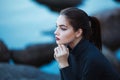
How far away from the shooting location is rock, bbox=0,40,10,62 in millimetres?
5355

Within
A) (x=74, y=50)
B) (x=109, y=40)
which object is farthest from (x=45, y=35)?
(x=74, y=50)

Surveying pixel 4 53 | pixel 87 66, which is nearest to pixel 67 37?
pixel 87 66

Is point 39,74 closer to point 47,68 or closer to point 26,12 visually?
point 47,68

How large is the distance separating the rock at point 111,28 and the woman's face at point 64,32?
3.43 meters

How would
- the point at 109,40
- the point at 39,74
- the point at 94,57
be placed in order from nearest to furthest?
the point at 94,57
the point at 39,74
the point at 109,40

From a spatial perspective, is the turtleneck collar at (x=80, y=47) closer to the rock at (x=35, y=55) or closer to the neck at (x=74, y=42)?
the neck at (x=74, y=42)

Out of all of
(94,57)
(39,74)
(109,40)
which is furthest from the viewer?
(109,40)

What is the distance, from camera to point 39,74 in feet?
17.1

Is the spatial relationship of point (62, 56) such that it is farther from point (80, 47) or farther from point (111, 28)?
point (111, 28)

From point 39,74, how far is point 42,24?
705 mm

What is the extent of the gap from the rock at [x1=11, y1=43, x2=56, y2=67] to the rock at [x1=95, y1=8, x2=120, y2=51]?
2.64 ft

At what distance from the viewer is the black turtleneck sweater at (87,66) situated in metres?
2.08

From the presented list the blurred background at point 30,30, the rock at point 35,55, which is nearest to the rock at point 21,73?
the blurred background at point 30,30

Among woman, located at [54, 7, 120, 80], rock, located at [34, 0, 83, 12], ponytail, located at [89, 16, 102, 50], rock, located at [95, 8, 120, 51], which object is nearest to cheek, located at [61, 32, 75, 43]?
woman, located at [54, 7, 120, 80]
